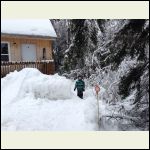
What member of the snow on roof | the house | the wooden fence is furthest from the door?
the wooden fence

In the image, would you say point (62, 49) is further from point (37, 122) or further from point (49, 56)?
point (37, 122)

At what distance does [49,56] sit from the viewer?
84.4 feet

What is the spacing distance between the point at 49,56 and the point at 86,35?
1274cm

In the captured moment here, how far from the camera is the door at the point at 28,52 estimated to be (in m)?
24.2

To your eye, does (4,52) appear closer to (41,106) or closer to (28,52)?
(28,52)

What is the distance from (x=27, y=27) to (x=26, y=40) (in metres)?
0.98

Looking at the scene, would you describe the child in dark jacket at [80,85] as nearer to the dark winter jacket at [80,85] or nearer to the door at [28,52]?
the dark winter jacket at [80,85]

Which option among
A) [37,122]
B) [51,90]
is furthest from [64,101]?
Result: [37,122]

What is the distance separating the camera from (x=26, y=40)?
24.1 metres

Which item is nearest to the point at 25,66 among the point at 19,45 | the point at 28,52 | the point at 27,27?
the point at 19,45

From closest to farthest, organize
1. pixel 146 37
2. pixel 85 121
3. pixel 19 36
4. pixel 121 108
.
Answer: pixel 146 37
pixel 85 121
pixel 121 108
pixel 19 36

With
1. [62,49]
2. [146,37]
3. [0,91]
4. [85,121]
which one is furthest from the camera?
[62,49]

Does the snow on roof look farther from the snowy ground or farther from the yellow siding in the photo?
the snowy ground

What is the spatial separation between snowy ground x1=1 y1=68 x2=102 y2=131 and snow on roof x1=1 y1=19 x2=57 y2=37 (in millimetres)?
3306
